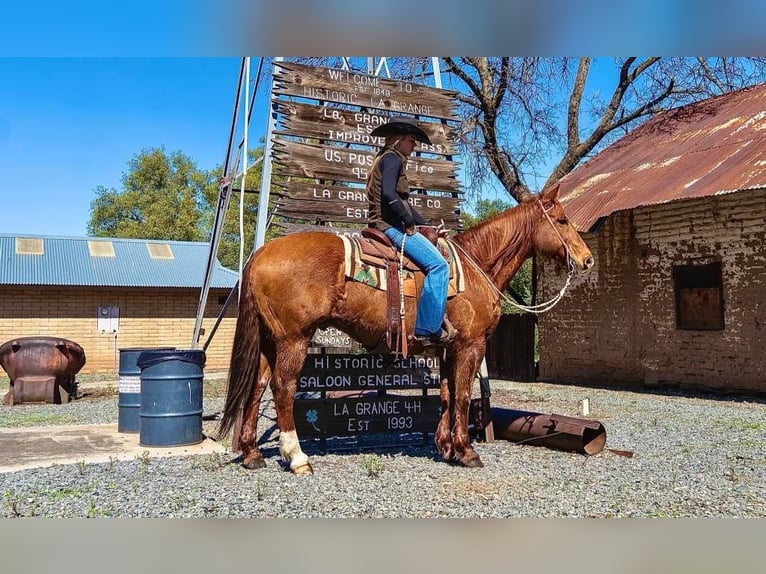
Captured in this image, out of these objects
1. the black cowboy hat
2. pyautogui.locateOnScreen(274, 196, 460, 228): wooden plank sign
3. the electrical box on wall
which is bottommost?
the electrical box on wall

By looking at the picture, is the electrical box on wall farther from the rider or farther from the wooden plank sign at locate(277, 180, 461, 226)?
the rider

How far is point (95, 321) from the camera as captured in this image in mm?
21516

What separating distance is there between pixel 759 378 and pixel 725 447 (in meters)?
5.39

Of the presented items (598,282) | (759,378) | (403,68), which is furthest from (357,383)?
(403,68)

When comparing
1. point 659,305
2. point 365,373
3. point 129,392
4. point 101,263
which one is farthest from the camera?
point 101,263

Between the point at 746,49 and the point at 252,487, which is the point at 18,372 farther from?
the point at 746,49

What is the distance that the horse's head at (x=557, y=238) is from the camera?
22.2 feet

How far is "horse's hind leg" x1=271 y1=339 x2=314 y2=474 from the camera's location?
5969mm

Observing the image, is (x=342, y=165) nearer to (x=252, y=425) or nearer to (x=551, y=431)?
(x=252, y=425)

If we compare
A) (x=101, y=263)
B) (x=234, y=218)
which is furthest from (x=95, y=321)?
(x=234, y=218)

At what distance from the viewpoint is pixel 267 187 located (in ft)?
24.0

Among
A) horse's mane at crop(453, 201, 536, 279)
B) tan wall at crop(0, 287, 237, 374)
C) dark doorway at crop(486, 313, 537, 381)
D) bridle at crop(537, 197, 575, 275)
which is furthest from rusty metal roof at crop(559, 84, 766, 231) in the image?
tan wall at crop(0, 287, 237, 374)

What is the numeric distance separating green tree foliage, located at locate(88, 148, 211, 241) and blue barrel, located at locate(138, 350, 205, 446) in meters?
39.1

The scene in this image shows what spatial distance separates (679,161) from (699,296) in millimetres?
2750
